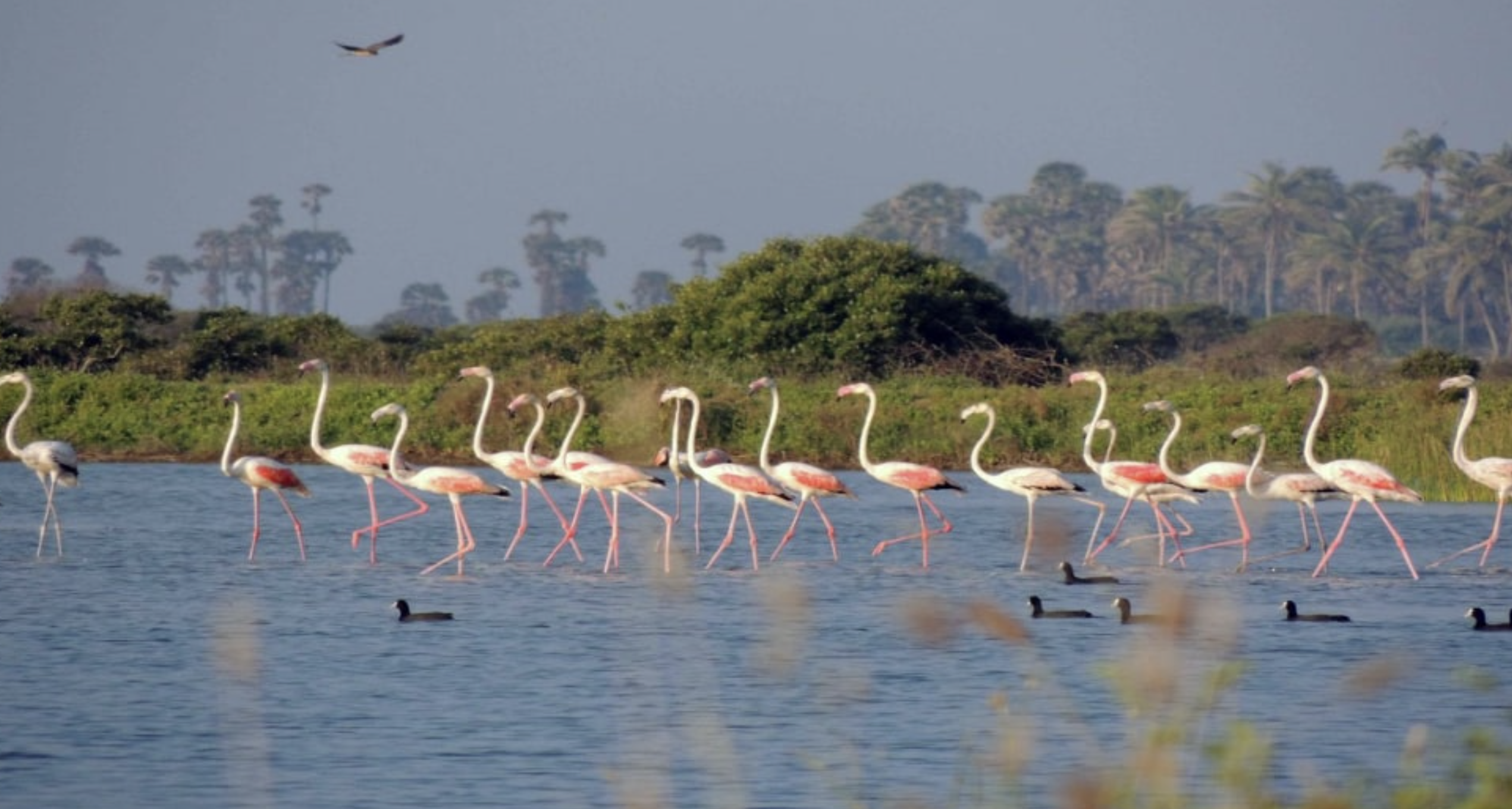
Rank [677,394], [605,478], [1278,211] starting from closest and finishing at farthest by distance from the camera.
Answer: [605,478] < [677,394] < [1278,211]

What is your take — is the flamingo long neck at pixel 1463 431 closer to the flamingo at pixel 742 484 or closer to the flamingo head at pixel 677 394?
the flamingo at pixel 742 484

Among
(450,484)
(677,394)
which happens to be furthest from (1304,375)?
(450,484)

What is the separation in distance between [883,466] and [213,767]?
1003 centimetres

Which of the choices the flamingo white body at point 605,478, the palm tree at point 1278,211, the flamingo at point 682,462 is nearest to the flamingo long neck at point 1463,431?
the flamingo at point 682,462

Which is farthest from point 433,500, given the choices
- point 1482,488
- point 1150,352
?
point 1150,352

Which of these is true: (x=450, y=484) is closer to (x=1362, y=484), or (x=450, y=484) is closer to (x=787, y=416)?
(x=1362, y=484)

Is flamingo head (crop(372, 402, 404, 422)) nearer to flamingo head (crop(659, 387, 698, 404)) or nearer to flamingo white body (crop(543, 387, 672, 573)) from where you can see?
flamingo white body (crop(543, 387, 672, 573))

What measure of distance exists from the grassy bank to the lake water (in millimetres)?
8702

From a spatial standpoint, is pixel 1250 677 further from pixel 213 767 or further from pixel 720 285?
pixel 720 285

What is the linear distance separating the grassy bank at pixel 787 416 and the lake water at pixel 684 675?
28.5ft

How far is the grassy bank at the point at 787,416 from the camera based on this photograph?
27.7 m

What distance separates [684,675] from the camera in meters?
11.3

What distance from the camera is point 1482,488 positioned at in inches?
891

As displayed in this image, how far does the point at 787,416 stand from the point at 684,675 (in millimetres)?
17921
